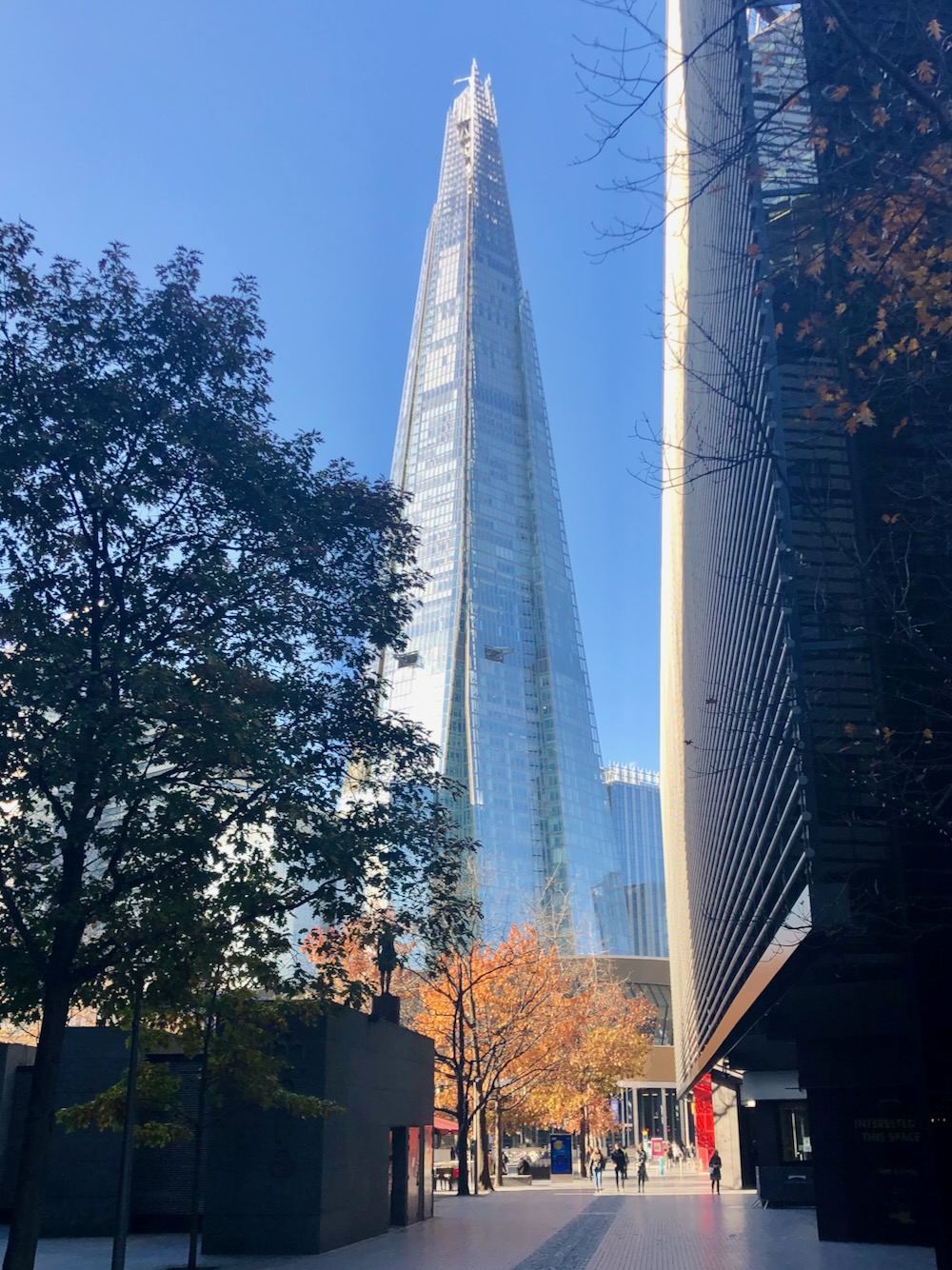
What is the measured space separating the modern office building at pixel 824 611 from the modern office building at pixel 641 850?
483 ft

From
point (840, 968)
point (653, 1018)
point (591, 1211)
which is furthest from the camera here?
point (653, 1018)

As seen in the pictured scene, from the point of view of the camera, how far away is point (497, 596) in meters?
142

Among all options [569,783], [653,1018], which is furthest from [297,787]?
[569,783]

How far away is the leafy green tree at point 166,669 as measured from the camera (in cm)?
1263

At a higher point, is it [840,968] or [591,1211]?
[840,968]

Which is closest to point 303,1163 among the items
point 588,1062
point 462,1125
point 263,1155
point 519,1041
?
point 263,1155

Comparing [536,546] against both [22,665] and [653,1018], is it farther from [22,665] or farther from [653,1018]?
[22,665]

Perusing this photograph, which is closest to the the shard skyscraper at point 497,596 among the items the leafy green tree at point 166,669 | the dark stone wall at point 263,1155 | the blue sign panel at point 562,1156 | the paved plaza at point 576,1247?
the blue sign panel at point 562,1156

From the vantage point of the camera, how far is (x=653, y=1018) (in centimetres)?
9256

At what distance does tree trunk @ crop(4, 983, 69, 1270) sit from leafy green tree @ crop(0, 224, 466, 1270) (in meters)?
0.03

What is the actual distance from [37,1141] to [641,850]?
174252 mm

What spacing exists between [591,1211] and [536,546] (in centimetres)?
12162

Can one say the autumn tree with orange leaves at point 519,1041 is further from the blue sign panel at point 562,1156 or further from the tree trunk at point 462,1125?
the blue sign panel at point 562,1156

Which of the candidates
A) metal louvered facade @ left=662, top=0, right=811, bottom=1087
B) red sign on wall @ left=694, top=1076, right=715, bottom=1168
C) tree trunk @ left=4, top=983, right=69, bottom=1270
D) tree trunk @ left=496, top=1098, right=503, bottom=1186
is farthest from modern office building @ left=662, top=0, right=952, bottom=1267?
red sign on wall @ left=694, top=1076, right=715, bottom=1168
